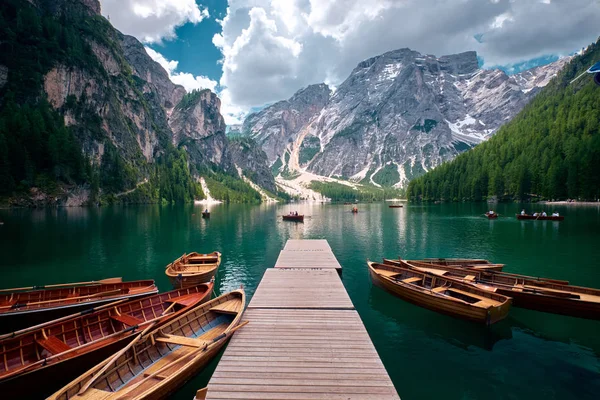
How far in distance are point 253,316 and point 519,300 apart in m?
20.3

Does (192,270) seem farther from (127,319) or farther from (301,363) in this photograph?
(301,363)

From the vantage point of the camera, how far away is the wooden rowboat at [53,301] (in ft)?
64.8

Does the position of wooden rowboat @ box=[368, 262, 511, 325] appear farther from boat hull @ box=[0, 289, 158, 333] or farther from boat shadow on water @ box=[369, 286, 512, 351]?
boat hull @ box=[0, 289, 158, 333]

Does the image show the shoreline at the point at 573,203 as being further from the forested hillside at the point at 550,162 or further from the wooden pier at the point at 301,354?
the wooden pier at the point at 301,354

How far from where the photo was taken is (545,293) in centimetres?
2234

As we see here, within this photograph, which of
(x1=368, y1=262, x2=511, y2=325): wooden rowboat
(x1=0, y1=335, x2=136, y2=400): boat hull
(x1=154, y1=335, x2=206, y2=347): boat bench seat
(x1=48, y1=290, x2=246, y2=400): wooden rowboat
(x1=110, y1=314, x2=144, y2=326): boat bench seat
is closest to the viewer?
(x1=48, y1=290, x2=246, y2=400): wooden rowboat

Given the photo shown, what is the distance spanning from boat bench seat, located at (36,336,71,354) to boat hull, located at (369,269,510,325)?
23026 millimetres

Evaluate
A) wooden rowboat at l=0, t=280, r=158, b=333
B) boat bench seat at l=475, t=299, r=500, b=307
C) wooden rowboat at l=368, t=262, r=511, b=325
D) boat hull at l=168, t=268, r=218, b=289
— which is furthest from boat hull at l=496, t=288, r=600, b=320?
wooden rowboat at l=0, t=280, r=158, b=333

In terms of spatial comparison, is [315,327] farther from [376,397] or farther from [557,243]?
[557,243]

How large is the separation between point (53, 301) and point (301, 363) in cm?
1913

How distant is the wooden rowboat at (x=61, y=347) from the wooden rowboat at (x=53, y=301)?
5198 mm

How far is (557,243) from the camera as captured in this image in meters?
53.9

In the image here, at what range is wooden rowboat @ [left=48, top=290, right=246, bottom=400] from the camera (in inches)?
441

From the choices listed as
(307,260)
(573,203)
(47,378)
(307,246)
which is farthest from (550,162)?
(47,378)
